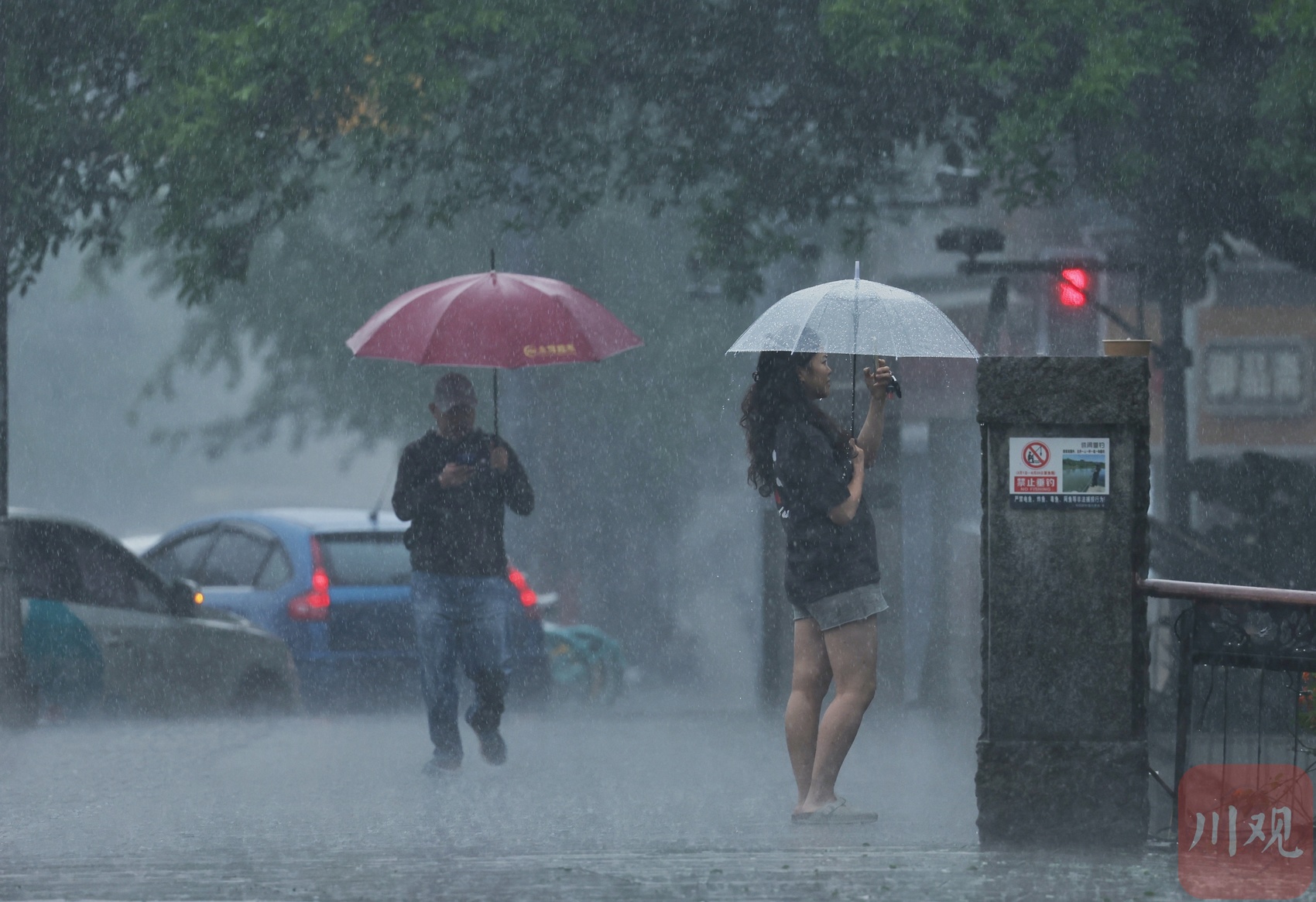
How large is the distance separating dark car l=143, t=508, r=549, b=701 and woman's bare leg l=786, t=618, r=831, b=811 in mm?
6546

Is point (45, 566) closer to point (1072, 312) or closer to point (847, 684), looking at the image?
point (1072, 312)

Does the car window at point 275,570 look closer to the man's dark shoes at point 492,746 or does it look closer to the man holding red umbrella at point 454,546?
the man's dark shoes at point 492,746

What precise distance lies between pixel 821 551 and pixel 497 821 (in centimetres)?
159

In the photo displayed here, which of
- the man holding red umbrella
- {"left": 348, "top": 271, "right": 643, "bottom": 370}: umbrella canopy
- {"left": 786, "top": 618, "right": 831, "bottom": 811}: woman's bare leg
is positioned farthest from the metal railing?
the man holding red umbrella

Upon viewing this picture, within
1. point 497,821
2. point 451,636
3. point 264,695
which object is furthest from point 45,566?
point 497,821

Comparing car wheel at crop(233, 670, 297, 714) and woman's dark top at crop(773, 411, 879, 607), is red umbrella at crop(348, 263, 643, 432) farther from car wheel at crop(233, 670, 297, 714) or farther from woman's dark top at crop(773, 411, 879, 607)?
car wheel at crop(233, 670, 297, 714)

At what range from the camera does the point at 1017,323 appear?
20938mm

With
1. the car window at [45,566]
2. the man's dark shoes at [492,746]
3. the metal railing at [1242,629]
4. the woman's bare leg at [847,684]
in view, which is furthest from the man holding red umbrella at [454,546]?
the car window at [45,566]

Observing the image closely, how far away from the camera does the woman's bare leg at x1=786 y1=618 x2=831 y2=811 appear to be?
766 centimetres

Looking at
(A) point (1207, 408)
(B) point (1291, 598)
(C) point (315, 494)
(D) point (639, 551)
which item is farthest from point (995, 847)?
(C) point (315, 494)

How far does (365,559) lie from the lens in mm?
14062

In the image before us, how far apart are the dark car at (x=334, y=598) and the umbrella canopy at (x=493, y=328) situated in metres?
4.51

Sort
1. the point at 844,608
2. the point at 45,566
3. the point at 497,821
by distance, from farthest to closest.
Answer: the point at 45,566
the point at 497,821
the point at 844,608

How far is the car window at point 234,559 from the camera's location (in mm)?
14227
